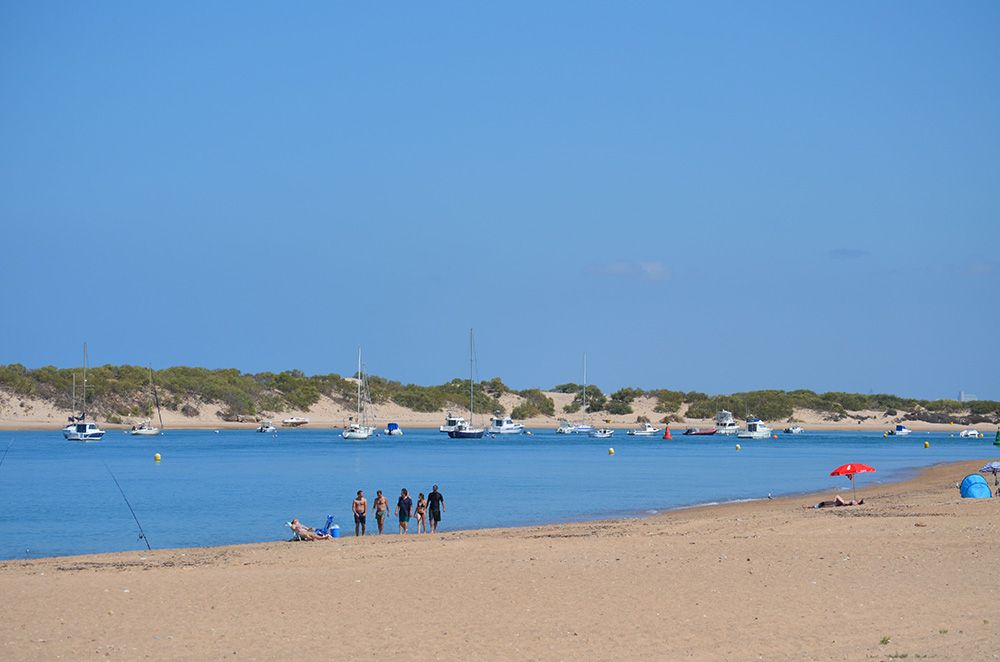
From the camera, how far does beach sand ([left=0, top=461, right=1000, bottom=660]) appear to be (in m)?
14.7

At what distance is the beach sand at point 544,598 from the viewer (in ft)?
48.2

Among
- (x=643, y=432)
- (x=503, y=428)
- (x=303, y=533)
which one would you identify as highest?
(x=503, y=428)

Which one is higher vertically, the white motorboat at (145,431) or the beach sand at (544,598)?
the white motorboat at (145,431)

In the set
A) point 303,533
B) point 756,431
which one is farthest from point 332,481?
point 756,431

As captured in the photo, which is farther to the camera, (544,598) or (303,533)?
(303,533)

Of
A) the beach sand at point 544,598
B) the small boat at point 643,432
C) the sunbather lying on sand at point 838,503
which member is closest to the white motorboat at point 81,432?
the small boat at point 643,432

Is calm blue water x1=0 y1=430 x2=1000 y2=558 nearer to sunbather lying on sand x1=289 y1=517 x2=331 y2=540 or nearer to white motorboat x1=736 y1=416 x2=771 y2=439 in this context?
sunbather lying on sand x1=289 y1=517 x2=331 y2=540

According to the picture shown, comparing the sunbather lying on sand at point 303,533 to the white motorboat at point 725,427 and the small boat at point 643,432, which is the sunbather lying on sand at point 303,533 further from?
the white motorboat at point 725,427

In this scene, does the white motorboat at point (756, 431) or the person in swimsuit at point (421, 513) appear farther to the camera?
the white motorboat at point (756, 431)

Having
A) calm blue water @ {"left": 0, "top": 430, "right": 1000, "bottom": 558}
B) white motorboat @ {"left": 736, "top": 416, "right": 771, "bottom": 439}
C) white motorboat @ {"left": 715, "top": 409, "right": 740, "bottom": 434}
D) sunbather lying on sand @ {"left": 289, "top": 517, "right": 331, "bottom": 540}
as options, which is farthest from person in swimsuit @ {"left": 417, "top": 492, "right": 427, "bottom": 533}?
white motorboat @ {"left": 715, "top": 409, "right": 740, "bottom": 434}

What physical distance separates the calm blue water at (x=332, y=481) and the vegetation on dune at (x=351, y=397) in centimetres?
2970

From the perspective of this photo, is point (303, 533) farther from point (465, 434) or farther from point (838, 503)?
point (465, 434)

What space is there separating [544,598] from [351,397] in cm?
14780

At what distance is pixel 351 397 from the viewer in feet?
539
